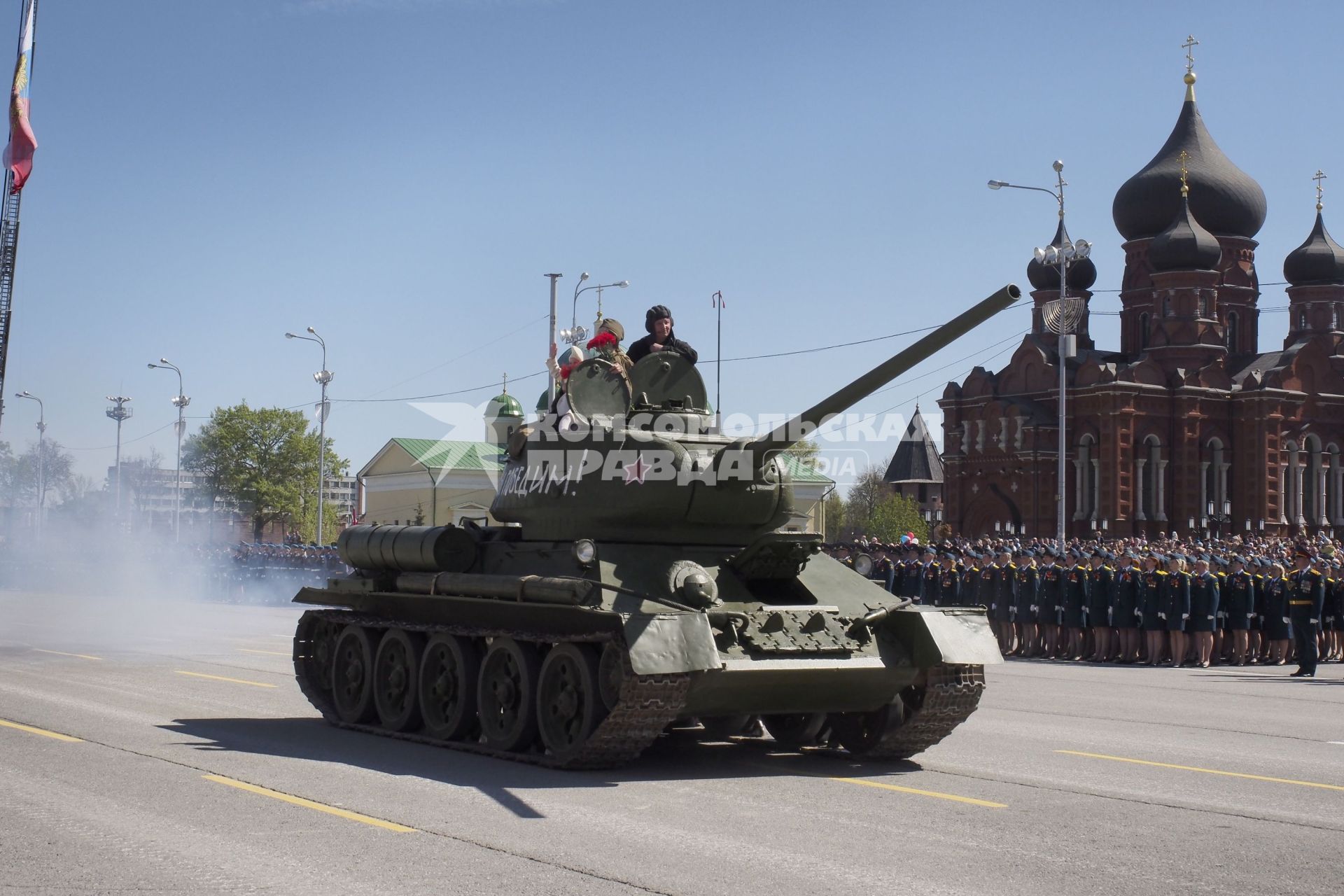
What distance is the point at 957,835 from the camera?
806 cm

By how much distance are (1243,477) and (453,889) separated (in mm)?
63224

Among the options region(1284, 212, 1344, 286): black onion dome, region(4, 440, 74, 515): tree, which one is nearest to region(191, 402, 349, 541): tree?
region(4, 440, 74, 515): tree

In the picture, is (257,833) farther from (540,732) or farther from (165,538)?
(165,538)

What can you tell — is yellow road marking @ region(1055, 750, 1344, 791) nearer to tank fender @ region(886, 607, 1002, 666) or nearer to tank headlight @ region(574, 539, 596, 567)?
tank fender @ region(886, 607, 1002, 666)

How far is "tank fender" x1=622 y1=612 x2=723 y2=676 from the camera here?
952 centimetres

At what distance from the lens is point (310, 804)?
28.7 ft

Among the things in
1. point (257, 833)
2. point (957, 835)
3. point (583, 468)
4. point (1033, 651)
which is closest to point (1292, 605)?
point (1033, 651)

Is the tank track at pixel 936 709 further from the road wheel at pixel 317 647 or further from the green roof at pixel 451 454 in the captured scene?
the green roof at pixel 451 454

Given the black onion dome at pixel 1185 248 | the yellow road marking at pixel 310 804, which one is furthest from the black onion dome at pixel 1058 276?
the yellow road marking at pixel 310 804

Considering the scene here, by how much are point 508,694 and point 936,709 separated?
9.95 feet

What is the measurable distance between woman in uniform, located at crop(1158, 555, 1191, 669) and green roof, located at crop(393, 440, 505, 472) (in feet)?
149

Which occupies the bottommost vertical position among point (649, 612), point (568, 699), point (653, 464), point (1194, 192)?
point (568, 699)

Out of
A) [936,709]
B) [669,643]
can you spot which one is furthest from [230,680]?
[936,709]

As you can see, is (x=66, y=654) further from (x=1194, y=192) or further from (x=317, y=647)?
(x=1194, y=192)
